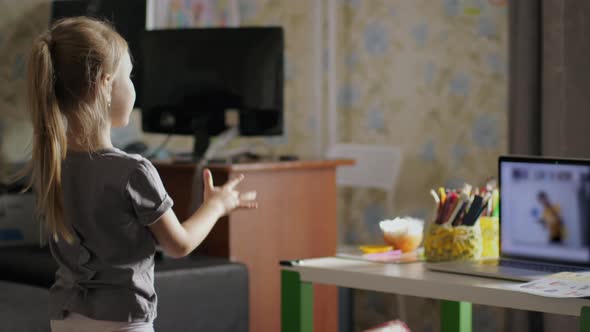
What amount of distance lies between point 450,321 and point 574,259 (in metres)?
0.30

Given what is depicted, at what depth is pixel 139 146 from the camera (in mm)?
3379

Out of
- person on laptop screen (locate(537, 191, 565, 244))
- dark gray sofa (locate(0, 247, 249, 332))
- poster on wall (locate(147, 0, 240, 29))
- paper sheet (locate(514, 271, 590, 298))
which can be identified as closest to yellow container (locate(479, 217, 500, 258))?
person on laptop screen (locate(537, 191, 565, 244))

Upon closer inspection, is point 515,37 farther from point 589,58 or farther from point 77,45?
point 77,45

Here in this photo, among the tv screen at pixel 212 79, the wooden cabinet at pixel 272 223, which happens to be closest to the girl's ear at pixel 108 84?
the wooden cabinet at pixel 272 223

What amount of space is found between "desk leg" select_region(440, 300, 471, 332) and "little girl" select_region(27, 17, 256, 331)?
25.2 inches

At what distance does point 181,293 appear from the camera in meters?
2.86

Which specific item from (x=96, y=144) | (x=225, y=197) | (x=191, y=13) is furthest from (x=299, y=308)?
(x=191, y=13)

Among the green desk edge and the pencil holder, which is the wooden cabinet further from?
the pencil holder

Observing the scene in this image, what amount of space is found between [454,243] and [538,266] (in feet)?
0.65

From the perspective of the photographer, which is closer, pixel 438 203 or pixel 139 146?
pixel 438 203

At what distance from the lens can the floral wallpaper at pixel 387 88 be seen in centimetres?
373

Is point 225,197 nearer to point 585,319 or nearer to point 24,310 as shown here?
point 585,319

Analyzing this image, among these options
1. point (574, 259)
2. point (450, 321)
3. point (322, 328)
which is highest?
point (574, 259)

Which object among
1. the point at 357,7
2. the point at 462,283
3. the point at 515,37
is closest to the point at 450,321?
the point at 462,283
